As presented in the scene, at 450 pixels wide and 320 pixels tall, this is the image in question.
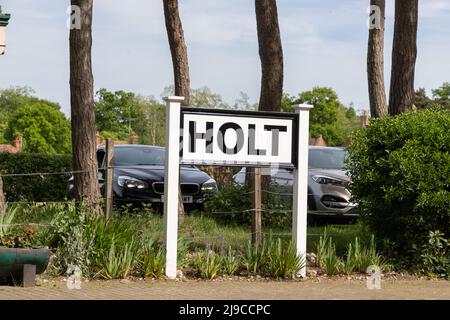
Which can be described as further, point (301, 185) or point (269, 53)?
point (269, 53)

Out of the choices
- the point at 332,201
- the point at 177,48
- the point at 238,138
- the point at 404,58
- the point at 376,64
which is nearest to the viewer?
the point at 238,138

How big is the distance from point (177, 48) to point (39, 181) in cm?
768

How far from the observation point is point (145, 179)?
18312 millimetres

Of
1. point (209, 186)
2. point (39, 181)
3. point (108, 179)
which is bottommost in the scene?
point (39, 181)

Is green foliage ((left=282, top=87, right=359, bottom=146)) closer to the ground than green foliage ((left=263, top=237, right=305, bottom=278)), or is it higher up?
higher up

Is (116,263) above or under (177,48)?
under

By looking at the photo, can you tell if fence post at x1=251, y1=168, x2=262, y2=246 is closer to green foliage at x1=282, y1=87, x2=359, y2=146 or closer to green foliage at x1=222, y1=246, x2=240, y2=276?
green foliage at x1=222, y1=246, x2=240, y2=276

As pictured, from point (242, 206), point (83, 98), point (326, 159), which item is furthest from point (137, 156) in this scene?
point (83, 98)

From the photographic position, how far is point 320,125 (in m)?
89.0

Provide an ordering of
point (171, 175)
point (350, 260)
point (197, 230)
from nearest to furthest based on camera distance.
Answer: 1. point (171, 175)
2. point (350, 260)
3. point (197, 230)

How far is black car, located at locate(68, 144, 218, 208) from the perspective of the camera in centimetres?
1808

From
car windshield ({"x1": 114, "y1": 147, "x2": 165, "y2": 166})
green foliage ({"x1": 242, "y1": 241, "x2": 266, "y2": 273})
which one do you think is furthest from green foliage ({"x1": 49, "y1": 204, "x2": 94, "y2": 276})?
car windshield ({"x1": 114, "y1": 147, "x2": 165, "y2": 166})

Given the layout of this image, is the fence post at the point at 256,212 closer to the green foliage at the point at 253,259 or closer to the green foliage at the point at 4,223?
the green foliage at the point at 253,259

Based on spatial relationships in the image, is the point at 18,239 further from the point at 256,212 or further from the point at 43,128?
the point at 43,128
